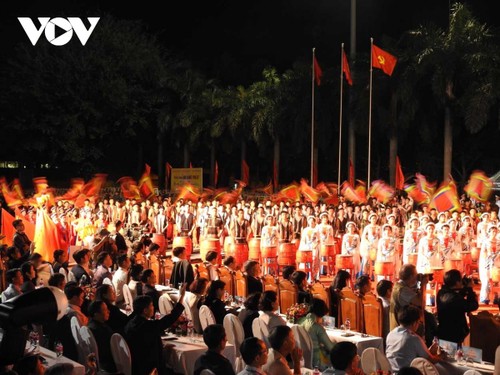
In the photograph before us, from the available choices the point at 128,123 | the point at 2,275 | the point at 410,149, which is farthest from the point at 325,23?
the point at 2,275

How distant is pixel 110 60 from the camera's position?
136ft

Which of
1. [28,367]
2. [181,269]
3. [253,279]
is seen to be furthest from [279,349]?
[181,269]

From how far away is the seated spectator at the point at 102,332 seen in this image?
7691 mm

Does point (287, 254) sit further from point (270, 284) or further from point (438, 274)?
point (270, 284)

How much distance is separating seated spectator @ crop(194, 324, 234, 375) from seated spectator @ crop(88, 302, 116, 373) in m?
1.49

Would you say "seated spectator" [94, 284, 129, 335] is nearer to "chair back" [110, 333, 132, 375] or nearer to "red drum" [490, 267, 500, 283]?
"chair back" [110, 333, 132, 375]

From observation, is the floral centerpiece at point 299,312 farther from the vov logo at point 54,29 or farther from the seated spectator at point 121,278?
the vov logo at point 54,29

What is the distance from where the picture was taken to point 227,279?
40.9 feet

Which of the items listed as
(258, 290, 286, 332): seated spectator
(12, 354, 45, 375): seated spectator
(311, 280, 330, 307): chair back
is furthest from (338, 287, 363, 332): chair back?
(12, 354, 45, 375): seated spectator

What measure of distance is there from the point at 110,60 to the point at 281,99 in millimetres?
10417

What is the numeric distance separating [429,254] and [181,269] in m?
5.46

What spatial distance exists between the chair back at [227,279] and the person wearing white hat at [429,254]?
451cm

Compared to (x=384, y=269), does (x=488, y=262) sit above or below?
above

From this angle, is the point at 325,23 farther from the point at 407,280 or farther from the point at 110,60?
the point at 407,280
